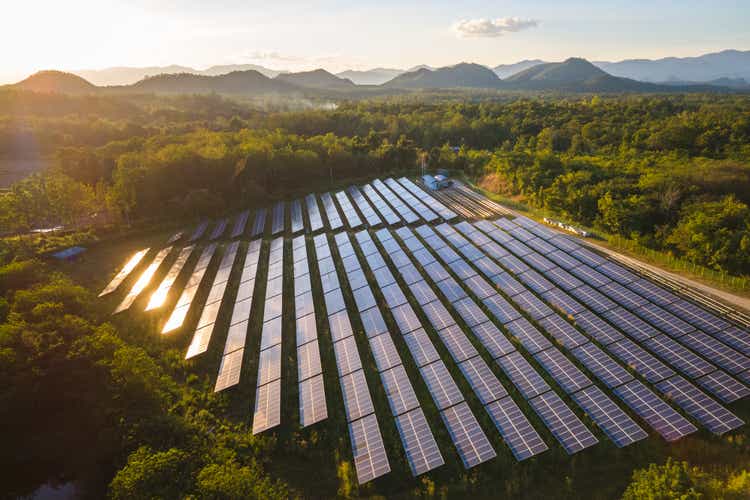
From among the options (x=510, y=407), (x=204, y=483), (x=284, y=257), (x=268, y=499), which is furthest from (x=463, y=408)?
(x=284, y=257)

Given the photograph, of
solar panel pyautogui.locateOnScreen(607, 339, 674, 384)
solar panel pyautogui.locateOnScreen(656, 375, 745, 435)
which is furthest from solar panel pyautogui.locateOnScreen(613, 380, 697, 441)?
solar panel pyautogui.locateOnScreen(607, 339, 674, 384)

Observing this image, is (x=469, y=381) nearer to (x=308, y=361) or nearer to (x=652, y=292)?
(x=308, y=361)

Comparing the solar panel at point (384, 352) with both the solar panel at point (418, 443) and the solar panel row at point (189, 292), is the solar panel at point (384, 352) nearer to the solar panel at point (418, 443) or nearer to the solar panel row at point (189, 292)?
the solar panel at point (418, 443)

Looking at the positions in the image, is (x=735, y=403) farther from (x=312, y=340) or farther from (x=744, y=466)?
(x=312, y=340)

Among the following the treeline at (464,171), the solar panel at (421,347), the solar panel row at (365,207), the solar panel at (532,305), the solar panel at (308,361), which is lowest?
the solar panel at (308,361)

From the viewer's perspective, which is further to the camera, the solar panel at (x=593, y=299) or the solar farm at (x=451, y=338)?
the solar panel at (x=593, y=299)

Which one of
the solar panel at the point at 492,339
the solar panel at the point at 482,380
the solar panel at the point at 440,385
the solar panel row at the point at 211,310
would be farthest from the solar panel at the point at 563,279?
the solar panel row at the point at 211,310

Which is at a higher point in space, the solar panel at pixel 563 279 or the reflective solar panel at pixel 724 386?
the solar panel at pixel 563 279
